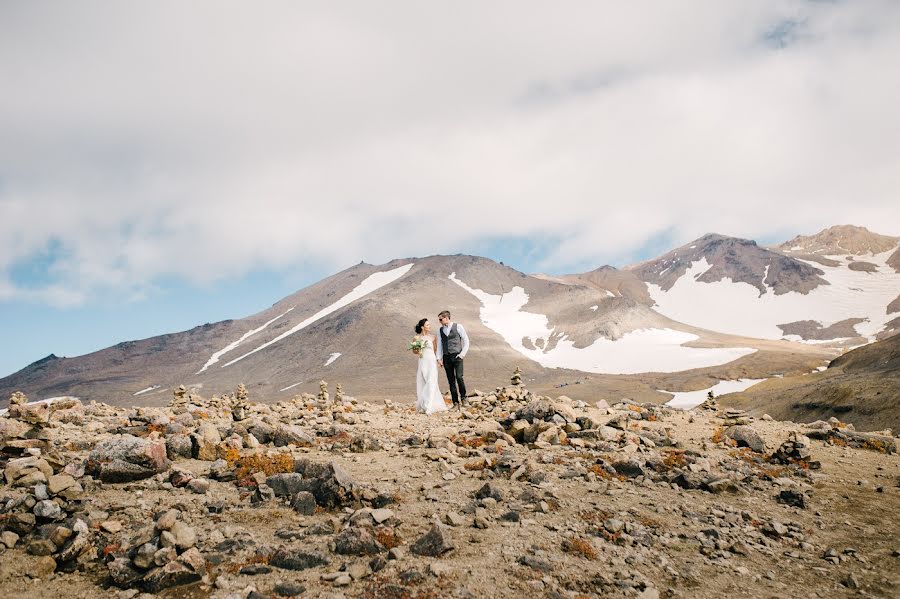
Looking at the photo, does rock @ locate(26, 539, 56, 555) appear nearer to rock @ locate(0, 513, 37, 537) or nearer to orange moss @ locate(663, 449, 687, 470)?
rock @ locate(0, 513, 37, 537)

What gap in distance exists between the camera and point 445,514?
28.4 ft

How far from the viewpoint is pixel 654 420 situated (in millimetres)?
17656

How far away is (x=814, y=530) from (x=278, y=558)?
894 cm

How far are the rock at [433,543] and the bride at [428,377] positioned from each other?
13270mm

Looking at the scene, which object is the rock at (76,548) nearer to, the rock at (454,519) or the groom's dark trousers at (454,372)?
the rock at (454,519)

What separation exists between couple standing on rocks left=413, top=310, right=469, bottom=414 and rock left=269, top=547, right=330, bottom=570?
1348cm

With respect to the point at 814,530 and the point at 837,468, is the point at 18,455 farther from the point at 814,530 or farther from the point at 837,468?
the point at 837,468

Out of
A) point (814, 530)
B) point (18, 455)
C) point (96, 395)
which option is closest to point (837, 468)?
point (814, 530)

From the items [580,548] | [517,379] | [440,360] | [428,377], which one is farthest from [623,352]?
[580,548]

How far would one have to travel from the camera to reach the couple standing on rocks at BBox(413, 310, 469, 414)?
20.5 meters

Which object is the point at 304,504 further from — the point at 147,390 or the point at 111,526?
the point at 147,390

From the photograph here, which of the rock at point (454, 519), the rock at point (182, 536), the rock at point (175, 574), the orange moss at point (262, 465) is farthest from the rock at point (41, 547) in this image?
the rock at point (454, 519)

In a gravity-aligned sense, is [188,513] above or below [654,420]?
above

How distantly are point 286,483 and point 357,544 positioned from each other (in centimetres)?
281
